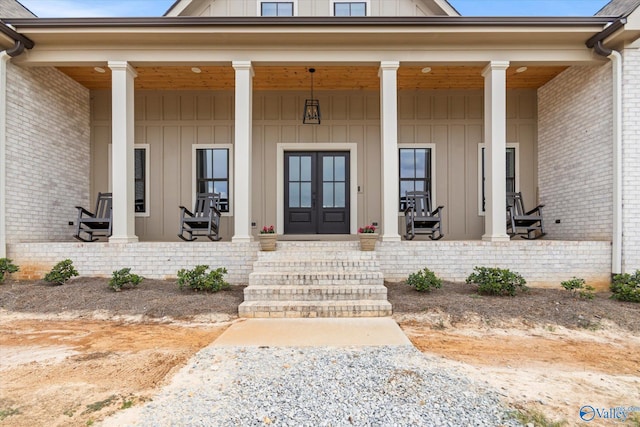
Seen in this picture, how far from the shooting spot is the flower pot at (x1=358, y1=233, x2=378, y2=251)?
5418mm

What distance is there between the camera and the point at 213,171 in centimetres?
779

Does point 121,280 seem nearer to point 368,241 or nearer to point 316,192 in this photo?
point 368,241

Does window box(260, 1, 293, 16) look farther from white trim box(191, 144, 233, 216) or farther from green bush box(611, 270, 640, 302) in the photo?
green bush box(611, 270, 640, 302)

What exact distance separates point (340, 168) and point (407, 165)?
142 centimetres

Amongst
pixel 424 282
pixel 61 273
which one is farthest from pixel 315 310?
pixel 61 273

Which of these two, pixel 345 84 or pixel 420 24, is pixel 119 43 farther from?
pixel 420 24

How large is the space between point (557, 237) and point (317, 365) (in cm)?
610

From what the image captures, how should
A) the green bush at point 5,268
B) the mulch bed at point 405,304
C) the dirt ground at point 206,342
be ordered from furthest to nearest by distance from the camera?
the green bush at point 5,268
the mulch bed at point 405,304
the dirt ground at point 206,342

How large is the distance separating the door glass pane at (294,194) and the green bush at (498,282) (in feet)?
12.9

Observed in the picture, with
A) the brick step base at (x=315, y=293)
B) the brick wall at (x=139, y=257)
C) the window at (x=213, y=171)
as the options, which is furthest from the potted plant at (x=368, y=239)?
the window at (x=213, y=171)

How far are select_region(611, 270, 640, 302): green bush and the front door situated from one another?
4.46m

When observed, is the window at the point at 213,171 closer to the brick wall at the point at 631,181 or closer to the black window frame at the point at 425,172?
the black window frame at the point at 425,172

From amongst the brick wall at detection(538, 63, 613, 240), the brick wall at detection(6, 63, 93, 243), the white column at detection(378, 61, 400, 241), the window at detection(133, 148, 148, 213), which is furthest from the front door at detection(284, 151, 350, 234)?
the brick wall at detection(6, 63, 93, 243)

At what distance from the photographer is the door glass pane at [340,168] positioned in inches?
306
